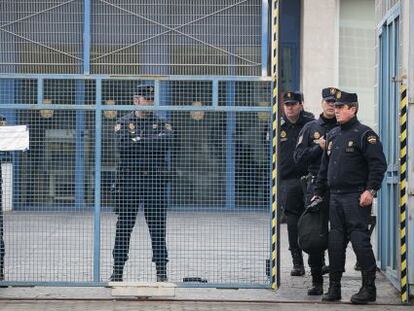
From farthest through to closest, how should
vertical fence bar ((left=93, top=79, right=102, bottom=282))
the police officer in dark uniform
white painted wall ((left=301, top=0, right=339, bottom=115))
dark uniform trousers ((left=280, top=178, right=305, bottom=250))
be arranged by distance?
white painted wall ((left=301, top=0, right=339, bottom=115)) → dark uniform trousers ((left=280, top=178, right=305, bottom=250)) → the police officer in dark uniform → vertical fence bar ((left=93, top=79, right=102, bottom=282))

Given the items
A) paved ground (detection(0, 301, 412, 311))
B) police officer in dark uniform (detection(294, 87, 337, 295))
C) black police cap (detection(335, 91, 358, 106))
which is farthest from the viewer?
police officer in dark uniform (detection(294, 87, 337, 295))

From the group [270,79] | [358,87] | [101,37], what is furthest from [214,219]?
[358,87]

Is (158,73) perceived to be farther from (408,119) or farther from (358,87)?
(358,87)

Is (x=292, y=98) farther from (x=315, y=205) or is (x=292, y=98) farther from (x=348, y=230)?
(x=348, y=230)

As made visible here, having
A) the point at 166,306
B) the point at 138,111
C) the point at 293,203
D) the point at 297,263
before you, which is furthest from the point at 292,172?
the point at 166,306

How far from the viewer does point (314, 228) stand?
998 centimetres

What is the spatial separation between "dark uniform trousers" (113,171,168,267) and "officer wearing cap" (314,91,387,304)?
5.25ft

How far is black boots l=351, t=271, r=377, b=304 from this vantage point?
9695 mm

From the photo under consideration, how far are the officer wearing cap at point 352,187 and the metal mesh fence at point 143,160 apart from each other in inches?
25.2

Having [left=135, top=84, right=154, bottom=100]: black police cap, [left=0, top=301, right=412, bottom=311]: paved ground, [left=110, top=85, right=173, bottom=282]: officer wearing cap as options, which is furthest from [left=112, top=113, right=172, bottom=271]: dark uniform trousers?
[left=0, top=301, right=412, bottom=311]: paved ground

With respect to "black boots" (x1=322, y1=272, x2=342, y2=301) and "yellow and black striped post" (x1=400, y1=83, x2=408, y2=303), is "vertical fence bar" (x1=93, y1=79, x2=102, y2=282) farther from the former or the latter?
"yellow and black striped post" (x1=400, y1=83, x2=408, y2=303)

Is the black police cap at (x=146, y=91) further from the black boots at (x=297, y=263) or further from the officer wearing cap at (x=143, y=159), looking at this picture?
the black boots at (x=297, y=263)

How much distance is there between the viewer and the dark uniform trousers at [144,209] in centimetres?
995

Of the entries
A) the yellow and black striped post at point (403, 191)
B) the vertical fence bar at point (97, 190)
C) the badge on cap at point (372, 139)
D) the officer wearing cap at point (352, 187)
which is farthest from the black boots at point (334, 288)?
the vertical fence bar at point (97, 190)
